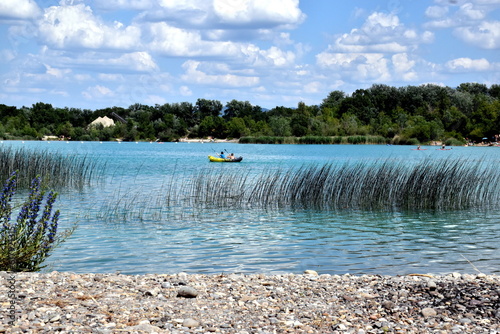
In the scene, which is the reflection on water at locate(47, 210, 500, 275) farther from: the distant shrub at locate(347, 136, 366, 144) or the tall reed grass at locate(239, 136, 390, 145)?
the tall reed grass at locate(239, 136, 390, 145)

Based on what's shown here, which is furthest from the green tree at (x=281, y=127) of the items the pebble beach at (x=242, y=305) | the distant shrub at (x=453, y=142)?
the pebble beach at (x=242, y=305)

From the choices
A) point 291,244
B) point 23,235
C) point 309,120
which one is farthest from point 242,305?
point 309,120

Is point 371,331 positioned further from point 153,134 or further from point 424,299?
point 153,134

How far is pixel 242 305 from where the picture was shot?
662 cm

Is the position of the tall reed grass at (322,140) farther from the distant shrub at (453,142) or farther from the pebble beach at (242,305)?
the pebble beach at (242,305)

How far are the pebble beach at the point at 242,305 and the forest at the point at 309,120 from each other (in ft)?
292

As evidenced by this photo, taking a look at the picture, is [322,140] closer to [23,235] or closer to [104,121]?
[104,121]

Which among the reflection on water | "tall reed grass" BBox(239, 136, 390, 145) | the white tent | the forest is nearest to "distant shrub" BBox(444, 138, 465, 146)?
the forest

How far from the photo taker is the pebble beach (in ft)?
18.9

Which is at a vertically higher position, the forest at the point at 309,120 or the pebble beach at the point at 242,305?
the forest at the point at 309,120

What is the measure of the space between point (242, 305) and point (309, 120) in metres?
96.3

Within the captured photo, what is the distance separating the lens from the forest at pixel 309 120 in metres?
96.1

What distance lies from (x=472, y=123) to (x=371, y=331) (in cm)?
9785

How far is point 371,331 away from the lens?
228 inches
